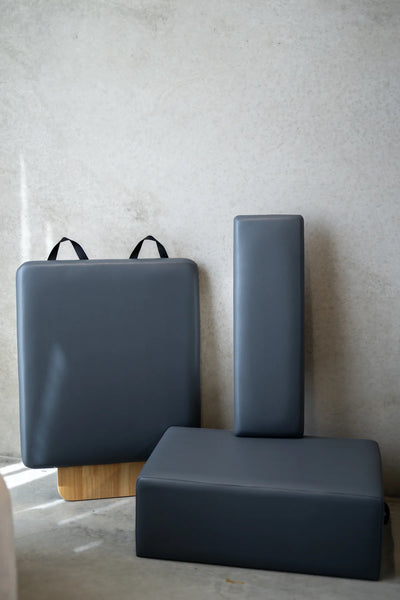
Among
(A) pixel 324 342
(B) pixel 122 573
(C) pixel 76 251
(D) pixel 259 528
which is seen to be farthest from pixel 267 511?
(C) pixel 76 251

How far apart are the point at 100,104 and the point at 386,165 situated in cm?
111

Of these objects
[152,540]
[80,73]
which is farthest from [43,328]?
[80,73]

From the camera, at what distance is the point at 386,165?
2.26 meters

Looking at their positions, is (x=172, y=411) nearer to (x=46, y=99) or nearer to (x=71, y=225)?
(x=71, y=225)

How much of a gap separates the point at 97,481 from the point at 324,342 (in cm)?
101

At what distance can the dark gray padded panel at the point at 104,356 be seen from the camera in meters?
2.31

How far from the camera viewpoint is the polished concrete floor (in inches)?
71.1

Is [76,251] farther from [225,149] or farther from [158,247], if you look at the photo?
[225,149]

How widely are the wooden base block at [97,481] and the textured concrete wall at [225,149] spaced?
39 centimetres

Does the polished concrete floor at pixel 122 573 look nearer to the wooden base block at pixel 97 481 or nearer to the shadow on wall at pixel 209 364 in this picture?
the wooden base block at pixel 97 481

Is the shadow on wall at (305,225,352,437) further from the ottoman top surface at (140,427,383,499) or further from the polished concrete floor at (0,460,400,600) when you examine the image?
the polished concrete floor at (0,460,400,600)

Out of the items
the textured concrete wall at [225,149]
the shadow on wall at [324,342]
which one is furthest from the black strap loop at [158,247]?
the shadow on wall at [324,342]

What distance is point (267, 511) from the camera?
→ 1.87m

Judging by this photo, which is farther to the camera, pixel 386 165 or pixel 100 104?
pixel 100 104
